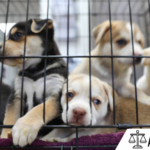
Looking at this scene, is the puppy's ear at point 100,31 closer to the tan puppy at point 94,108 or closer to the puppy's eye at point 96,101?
the tan puppy at point 94,108

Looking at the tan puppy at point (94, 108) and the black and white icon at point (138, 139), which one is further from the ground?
the tan puppy at point (94, 108)

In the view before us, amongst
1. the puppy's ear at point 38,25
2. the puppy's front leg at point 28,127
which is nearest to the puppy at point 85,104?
the puppy's front leg at point 28,127

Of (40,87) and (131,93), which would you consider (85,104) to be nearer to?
(40,87)

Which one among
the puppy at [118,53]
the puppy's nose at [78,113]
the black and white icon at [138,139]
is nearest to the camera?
the black and white icon at [138,139]

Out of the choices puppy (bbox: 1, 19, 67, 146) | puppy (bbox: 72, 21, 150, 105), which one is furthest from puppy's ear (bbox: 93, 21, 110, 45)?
puppy (bbox: 1, 19, 67, 146)

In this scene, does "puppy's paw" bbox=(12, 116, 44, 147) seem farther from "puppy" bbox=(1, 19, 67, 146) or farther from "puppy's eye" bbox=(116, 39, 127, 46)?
"puppy's eye" bbox=(116, 39, 127, 46)

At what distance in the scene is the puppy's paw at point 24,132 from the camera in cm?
72

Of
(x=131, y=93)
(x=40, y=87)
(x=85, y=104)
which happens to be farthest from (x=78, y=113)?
(x=131, y=93)

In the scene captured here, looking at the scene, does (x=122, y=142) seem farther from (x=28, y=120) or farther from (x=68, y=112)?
(x=28, y=120)

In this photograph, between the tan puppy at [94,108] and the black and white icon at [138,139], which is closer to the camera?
the black and white icon at [138,139]

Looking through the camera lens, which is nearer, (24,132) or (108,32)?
(24,132)

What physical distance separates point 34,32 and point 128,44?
0.65m

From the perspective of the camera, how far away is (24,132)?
0.72 m

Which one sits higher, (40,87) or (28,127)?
(40,87)
